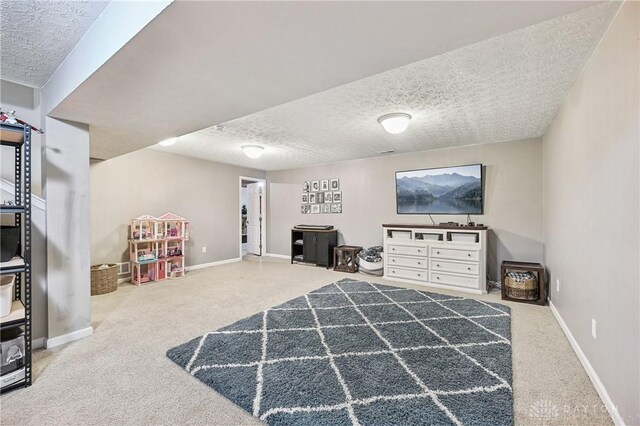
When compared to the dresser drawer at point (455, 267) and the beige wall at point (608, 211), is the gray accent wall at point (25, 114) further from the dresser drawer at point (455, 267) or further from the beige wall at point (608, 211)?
the dresser drawer at point (455, 267)

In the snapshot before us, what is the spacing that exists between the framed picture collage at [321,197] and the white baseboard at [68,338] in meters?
4.40

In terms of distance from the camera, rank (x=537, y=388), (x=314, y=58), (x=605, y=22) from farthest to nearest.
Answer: (x=537, y=388)
(x=605, y=22)
(x=314, y=58)

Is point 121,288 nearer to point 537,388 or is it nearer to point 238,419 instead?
point 238,419

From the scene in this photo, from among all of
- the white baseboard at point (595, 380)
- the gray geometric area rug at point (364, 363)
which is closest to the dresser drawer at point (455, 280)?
the gray geometric area rug at point (364, 363)

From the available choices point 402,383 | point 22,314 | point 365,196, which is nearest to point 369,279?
point 365,196

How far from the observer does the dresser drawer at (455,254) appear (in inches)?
155

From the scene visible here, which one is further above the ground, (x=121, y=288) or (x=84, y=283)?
(x=84, y=283)

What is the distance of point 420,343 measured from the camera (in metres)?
2.34

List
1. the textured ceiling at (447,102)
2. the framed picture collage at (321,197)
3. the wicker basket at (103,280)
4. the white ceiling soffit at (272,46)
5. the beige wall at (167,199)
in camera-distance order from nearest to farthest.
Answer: the white ceiling soffit at (272,46) < the textured ceiling at (447,102) < the wicker basket at (103,280) < the beige wall at (167,199) < the framed picture collage at (321,197)

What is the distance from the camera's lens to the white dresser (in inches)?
155

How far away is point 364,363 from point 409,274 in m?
2.70

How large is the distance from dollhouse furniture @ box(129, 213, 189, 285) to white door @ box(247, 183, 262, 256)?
2473mm

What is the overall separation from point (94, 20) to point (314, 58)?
131 cm

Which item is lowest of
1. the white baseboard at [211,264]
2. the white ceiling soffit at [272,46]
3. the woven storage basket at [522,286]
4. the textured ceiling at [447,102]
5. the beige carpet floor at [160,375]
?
the beige carpet floor at [160,375]
